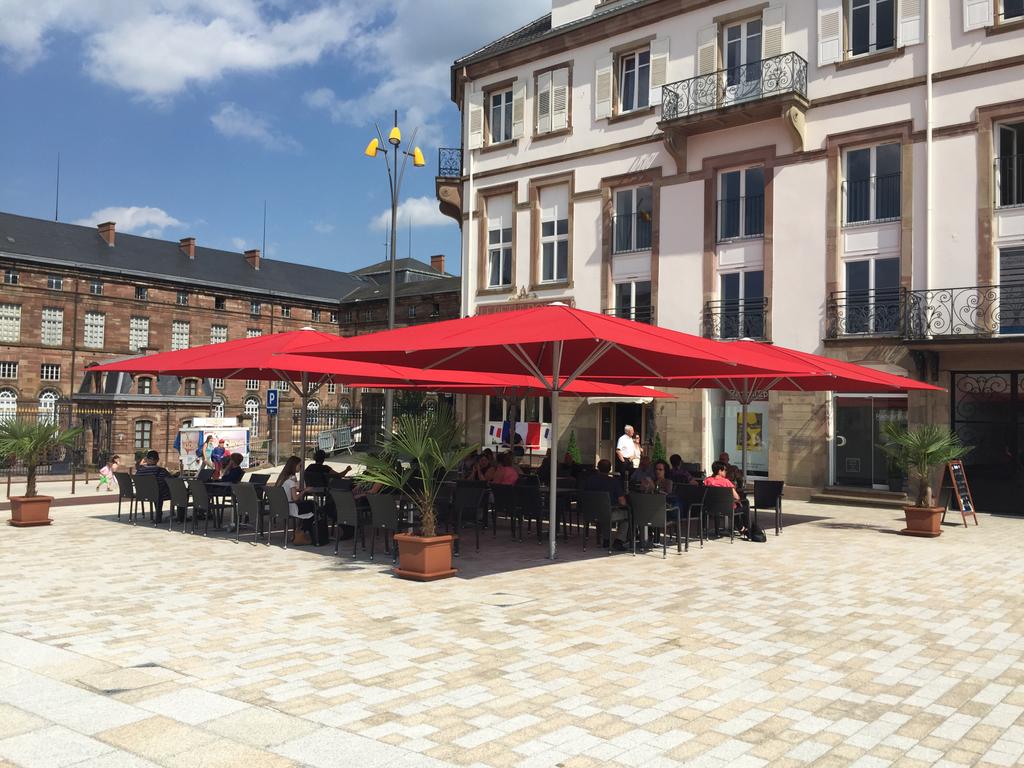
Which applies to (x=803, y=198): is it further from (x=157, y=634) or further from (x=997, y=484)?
(x=157, y=634)

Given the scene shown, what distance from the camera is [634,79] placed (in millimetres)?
24156

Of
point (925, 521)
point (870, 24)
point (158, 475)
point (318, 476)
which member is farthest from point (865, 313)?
point (158, 475)

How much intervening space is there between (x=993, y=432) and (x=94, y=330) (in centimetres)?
5106

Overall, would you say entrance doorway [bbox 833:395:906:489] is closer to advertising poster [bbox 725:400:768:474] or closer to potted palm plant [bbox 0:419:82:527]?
advertising poster [bbox 725:400:768:474]

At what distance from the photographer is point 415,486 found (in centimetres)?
1011

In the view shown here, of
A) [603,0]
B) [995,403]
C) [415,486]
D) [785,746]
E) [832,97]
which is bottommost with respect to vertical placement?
[785,746]

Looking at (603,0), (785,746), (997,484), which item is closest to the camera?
(785,746)

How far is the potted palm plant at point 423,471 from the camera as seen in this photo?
909 cm

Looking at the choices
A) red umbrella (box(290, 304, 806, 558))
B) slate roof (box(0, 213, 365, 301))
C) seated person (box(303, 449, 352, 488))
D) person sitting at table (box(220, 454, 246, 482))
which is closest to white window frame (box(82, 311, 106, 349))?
slate roof (box(0, 213, 365, 301))

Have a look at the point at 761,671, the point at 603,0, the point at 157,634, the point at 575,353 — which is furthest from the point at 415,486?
the point at 603,0

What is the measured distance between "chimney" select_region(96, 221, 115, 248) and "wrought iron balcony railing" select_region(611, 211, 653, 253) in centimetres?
4424

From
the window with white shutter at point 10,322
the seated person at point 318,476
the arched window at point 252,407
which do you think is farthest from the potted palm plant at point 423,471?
the arched window at point 252,407

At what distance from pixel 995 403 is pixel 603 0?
50.4ft

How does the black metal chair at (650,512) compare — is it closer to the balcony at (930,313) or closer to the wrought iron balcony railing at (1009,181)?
the balcony at (930,313)
